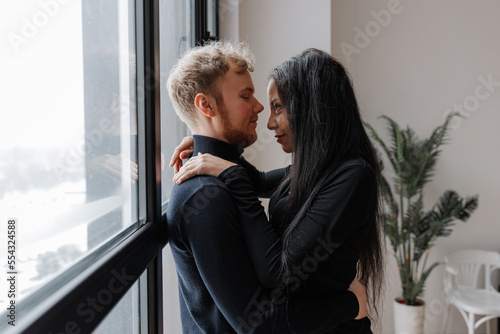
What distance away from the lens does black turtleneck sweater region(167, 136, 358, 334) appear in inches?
36.0

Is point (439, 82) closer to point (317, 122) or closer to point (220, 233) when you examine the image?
point (317, 122)

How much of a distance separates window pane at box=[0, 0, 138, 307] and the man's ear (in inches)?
6.6

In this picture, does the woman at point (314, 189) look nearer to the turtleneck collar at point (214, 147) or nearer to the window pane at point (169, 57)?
the turtleneck collar at point (214, 147)

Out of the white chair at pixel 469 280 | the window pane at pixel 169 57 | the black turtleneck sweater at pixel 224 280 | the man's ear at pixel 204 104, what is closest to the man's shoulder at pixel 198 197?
the black turtleneck sweater at pixel 224 280

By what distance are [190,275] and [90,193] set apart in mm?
343

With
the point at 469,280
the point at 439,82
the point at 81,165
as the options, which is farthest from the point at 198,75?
the point at 469,280

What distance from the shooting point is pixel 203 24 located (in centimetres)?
218

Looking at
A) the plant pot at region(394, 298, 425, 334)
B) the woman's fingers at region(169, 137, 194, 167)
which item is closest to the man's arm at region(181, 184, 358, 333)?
the woman's fingers at region(169, 137, 194, 167)

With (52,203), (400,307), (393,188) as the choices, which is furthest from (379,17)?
(52,203)

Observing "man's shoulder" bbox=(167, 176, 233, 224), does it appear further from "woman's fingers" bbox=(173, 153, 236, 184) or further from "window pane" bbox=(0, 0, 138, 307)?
"window pane" bbox=(0, 0, 138, 307)

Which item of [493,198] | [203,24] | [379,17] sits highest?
[379,17]

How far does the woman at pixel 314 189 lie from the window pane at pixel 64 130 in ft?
0.67

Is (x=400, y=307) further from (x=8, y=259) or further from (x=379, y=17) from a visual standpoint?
(x=8, y=259)

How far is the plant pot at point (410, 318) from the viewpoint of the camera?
10.5ft
